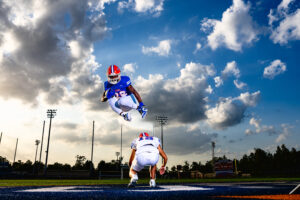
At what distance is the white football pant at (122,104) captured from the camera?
5.34 m

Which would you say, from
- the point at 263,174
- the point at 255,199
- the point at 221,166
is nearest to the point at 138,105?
the point at 255,199

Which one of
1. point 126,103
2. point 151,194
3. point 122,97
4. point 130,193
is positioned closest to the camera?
point 151,194

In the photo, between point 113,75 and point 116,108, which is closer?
point 116,108

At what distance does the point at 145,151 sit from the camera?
17.7ft

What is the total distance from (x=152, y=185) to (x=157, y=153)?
91cm

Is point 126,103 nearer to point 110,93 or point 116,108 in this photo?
point 116,108

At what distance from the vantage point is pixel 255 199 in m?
3.38

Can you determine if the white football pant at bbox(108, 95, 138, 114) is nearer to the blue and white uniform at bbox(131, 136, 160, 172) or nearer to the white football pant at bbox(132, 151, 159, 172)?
the blue and white uniform at bbox(131, 136, 160, 172)

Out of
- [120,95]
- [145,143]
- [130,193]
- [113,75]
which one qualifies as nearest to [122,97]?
[120,95]

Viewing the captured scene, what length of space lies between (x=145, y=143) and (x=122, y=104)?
3.22 ft

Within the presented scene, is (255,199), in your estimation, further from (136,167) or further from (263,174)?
(263,174)

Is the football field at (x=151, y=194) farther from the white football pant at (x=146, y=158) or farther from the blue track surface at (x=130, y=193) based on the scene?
the white football pant at (x=146, y=158)

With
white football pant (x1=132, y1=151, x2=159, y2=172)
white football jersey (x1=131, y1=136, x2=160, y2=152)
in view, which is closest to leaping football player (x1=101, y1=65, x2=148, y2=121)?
white football jersey (x1=131, y1=136, x2=160, y2=152)

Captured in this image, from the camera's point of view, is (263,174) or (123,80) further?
(263,174)
